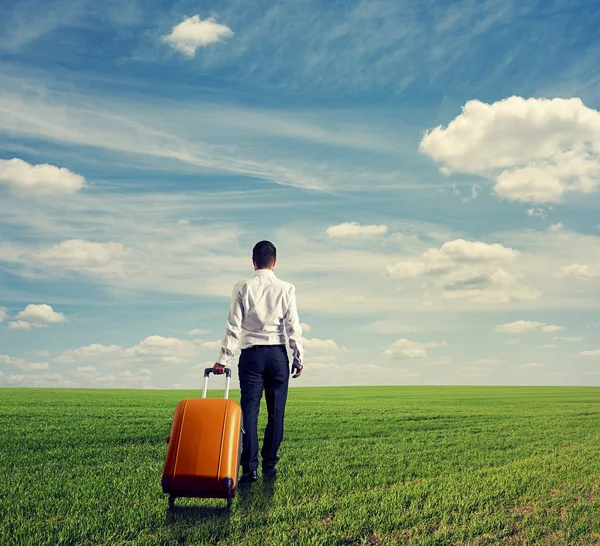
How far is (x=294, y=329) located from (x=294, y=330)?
1 centimetres

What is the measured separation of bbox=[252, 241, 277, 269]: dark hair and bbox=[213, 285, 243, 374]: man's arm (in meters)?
0.47

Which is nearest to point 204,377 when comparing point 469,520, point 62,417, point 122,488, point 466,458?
point 122,488

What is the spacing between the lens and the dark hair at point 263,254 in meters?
7.94

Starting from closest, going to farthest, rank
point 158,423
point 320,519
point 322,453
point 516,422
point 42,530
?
point 42,530 → point 320,519 → point 322,453 → point 158,423 → point 516,422

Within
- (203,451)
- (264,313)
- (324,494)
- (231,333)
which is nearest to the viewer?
(203,451)

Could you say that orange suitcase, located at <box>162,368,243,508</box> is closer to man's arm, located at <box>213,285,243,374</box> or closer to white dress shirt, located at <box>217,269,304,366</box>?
man's arm, located at <box>213,285,243,374</box>

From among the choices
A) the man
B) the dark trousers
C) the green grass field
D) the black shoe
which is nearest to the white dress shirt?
the man

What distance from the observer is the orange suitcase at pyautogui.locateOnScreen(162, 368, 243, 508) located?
6250 millimetres

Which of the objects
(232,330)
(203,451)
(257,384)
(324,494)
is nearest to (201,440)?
(203,451)

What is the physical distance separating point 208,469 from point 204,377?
1.25m

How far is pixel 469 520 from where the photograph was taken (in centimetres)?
647

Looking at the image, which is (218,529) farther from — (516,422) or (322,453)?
(516,422)

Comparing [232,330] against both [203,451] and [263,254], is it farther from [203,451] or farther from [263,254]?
[203,451]

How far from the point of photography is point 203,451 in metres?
6.35
